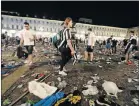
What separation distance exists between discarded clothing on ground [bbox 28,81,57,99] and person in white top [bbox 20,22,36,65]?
0.95 feet

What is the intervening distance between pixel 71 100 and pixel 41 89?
376 millimetres

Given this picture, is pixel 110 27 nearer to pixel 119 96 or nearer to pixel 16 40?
pixel 119 96

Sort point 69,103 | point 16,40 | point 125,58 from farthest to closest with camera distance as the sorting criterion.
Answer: point 125,58 → point 16,40 → point 69,103

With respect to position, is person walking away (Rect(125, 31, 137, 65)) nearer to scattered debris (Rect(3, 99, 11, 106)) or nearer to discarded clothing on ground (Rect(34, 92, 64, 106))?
discarded clothing on ground (Rect(34, 92, 64, 106))

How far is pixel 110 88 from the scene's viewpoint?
Answer: 2.87m

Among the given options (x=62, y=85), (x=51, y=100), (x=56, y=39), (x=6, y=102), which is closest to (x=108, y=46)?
(x=56, y=39)

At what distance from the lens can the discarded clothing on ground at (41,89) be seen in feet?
9.09

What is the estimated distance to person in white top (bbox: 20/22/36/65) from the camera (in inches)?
113

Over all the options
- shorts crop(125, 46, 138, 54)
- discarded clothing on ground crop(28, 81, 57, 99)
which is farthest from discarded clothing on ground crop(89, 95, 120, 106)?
shorts crop(125, 46, 138, 54)

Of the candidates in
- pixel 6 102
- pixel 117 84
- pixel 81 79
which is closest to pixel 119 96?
pixel 117 84

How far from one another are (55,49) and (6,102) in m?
0.85

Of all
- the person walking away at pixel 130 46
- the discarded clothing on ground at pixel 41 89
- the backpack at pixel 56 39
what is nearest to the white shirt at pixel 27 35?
the backpack at pixel 56 39

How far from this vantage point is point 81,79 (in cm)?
293

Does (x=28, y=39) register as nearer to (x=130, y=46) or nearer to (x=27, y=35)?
(x=27, y=35)
